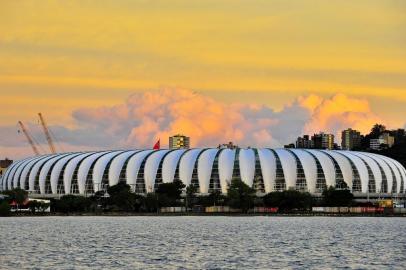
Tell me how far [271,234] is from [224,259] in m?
41.2

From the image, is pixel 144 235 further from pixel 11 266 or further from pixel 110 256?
pixel 11 266

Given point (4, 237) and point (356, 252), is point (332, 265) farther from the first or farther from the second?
point (4, 237)

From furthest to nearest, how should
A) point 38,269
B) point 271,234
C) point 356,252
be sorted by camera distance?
point 271,234 → point 356,252 → point 38,269

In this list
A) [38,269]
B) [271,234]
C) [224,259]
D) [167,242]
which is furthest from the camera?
[271,234]

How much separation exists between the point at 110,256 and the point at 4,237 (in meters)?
35.2

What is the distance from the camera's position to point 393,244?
329 ft

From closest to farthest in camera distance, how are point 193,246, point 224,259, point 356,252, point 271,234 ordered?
1. point 224,259
2. point 356,252
3. point 193,246
4. point 271,234

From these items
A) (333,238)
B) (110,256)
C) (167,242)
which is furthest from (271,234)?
(110,256)

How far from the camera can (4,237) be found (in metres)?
114

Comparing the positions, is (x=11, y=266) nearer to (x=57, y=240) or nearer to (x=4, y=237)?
(x=57, y=240)

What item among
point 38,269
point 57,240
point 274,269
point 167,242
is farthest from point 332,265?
point 57,240

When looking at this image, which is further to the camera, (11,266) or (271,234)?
(271,234)

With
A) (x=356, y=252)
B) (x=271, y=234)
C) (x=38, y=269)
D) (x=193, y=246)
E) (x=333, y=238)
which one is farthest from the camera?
(x=271, y=234)

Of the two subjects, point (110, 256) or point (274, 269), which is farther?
point (110, 256)
